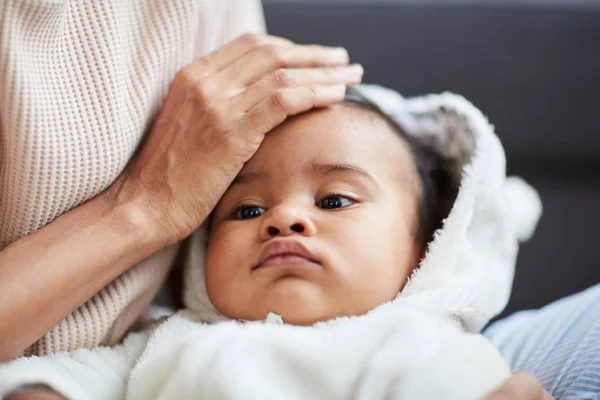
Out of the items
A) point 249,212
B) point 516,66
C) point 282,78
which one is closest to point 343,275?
point 249,212

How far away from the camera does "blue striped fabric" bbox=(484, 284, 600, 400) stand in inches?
31.3

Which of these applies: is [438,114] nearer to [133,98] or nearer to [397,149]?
[397,149]

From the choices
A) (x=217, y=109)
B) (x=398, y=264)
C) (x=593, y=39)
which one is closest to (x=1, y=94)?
(x=217, y=109)

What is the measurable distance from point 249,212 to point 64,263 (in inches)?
9.5

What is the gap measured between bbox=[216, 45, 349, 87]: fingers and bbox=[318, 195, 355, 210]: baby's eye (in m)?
0.19

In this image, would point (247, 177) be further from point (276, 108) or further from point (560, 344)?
point (560, 344)

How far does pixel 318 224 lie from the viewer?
0.82m

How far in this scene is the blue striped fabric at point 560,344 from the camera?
0.79 m

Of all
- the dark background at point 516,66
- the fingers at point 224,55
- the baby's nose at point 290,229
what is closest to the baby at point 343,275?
the baby's nose at point 290,229

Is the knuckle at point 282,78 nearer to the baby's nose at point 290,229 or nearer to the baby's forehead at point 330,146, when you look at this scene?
the baby's forehead at point 330,146

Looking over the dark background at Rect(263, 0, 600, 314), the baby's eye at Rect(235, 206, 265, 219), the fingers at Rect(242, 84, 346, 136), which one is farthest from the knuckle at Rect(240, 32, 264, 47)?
the dark background at Rect(263, 0, 600, 314)

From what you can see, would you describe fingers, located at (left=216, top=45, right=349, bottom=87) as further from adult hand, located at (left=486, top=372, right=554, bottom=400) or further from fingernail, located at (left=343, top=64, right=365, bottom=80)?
adult hand, located at (left=486, top=372, right=554, bottom=400)

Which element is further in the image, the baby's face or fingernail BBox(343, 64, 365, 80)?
fingernail BBox(343, 64, 365, 80)

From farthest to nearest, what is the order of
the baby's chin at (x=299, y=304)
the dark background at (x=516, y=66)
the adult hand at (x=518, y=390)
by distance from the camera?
the dark background at (x=516, y=66) → the baby's chin at (x=299, y=304) → the adult hand at (x=518, y=390)
